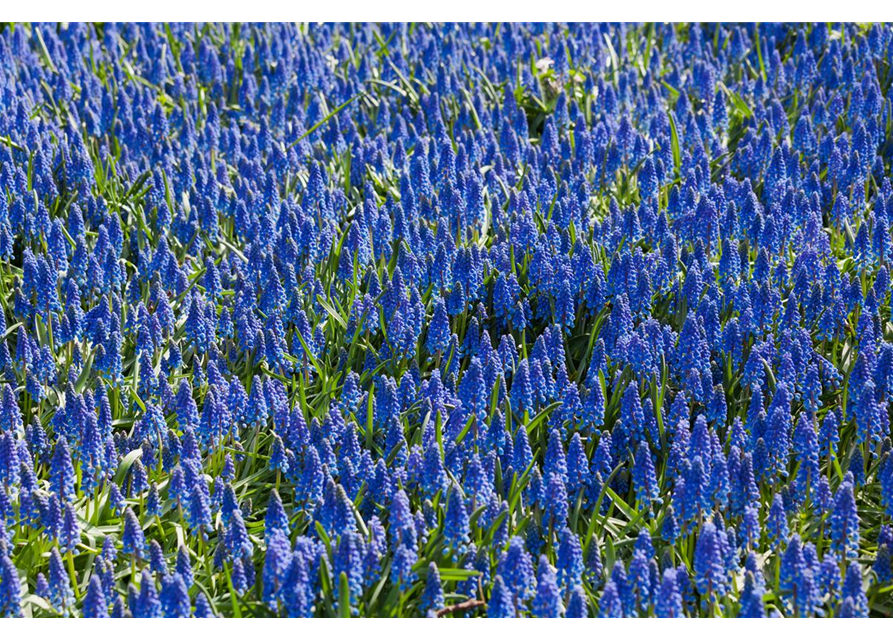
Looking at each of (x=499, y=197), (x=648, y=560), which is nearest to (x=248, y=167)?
(x=499, y=197)

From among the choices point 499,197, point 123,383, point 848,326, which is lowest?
point 123,383

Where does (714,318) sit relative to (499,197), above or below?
below

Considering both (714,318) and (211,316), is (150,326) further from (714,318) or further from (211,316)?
(714,318)

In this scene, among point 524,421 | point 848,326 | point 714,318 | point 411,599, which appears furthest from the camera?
point 848,326

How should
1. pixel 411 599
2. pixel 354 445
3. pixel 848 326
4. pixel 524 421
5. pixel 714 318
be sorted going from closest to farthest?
pixel 411 599 → pixel 354 445 → pixel 524 421 → pixel 714 318 → pixel 848 326

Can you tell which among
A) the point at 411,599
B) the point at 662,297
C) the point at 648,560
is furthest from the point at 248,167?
the point at 648,560

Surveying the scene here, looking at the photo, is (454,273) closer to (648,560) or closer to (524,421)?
(524,421)

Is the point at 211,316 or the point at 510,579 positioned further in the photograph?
the point at 211,316
